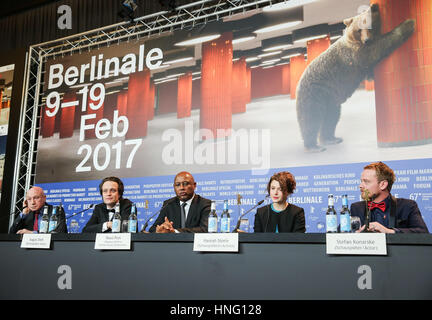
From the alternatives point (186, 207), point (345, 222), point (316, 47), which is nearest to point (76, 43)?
point (316, 47)

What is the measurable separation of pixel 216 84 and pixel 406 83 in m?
1.68

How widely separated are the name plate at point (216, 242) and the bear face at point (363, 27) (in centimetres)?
249

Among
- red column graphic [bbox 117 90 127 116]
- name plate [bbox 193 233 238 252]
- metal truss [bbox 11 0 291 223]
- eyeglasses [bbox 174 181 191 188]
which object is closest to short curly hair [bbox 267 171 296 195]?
eyeglasses [bbox 174 181 191 188]

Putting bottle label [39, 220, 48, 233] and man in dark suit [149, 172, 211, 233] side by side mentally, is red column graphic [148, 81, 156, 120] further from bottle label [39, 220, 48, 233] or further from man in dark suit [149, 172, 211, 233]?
bottle label [39, 220, 48, 233]

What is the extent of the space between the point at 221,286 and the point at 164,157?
2702 millimetres

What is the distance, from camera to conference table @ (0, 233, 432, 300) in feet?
4.87

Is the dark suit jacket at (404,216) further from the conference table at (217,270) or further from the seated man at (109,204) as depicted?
the seated man at (109,204)

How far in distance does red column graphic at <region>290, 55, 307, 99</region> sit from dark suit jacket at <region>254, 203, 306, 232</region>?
140 centimetres

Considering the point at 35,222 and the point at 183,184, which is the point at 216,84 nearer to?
the point at 183,184

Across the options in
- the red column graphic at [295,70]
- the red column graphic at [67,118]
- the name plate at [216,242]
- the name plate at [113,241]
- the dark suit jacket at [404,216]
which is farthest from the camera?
the red column graphic at [67,118]

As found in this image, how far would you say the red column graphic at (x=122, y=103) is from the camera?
468cm

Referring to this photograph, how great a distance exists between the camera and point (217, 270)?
5.72 feet

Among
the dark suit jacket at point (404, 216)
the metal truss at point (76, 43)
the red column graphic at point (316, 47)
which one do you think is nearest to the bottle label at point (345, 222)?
the dark suit jacket at point (404, 216)

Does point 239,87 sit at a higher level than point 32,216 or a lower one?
higher
